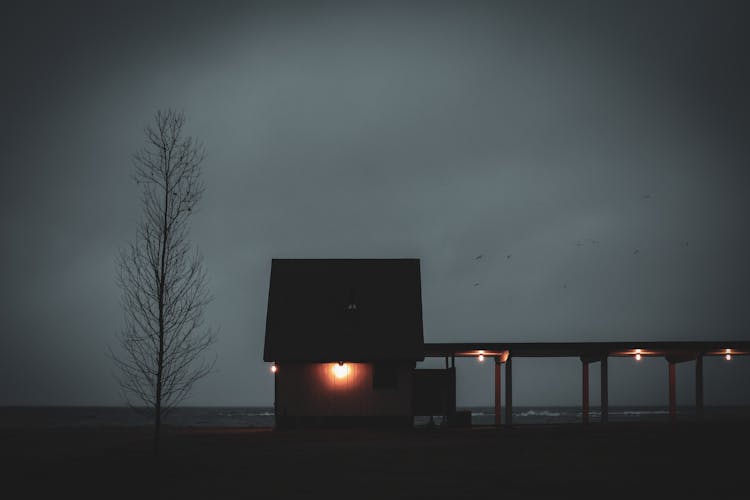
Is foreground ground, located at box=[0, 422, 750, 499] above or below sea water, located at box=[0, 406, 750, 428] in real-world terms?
above

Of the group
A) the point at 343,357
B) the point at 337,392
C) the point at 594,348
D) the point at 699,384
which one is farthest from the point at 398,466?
the point at 699,384

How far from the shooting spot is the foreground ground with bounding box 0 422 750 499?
46.6 ft

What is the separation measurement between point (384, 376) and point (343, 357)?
1829 millimetres

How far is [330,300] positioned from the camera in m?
33.6

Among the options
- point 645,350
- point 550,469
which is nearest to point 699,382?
point 645,350

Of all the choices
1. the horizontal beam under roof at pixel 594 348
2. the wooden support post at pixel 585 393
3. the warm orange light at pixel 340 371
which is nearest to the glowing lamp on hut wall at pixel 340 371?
the warm orange light at pixel 340 371

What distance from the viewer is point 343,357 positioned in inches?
1236

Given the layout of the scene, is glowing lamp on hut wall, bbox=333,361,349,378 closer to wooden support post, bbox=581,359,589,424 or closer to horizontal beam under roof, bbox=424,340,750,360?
horizontal beam under roof, bbox=424,340,750,360

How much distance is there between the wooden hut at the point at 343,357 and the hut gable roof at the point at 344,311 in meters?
0.04

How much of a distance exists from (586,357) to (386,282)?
8.97 m

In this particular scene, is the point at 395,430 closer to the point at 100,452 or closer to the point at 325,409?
the point at 325,409

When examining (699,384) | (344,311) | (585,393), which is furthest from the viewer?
(585,393)

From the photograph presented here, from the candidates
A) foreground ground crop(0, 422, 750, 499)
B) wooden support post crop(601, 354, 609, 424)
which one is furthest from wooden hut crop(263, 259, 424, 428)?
wooden support post crop(601, 354, 609, 424)

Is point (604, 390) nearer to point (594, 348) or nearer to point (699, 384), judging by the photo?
point (594, 348)
